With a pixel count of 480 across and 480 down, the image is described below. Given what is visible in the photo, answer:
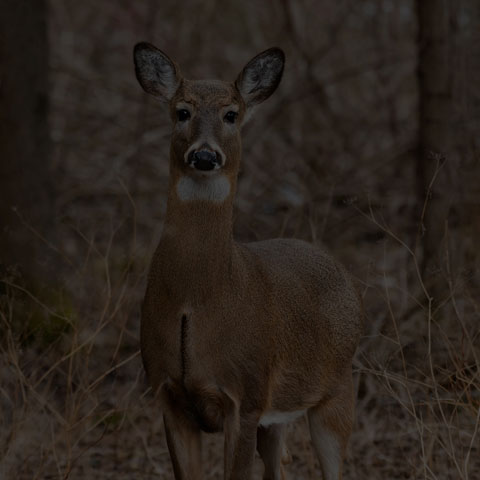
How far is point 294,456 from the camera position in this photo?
22.4 ft

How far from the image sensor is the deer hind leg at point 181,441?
15.1 feet

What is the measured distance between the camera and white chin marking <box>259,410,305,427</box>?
192 inches

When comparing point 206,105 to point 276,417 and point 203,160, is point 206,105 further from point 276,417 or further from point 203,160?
point 276,417

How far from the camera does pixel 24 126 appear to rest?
24.4 feet

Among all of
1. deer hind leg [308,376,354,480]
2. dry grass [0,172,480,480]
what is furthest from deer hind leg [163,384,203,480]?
dry grass [0,172,480,480]

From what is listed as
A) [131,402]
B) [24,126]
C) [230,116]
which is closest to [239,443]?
[230,116]

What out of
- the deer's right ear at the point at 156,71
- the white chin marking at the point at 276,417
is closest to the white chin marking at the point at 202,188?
the deer's right ear at the point at 156,71

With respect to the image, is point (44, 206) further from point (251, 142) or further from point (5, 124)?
point (251, 142)

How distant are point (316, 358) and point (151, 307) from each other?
991 mm

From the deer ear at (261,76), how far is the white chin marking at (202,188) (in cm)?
58

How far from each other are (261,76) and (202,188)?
77 cm

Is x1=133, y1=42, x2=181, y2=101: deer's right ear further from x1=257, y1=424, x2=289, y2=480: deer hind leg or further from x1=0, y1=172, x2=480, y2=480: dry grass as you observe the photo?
x1=257, y1=424, x2=289, y2=480: deer hind leg

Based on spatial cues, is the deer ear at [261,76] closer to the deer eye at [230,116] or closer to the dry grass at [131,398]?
the deer eye at [230,116]

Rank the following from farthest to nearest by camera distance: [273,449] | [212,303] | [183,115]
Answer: [273,449] → [183,115] → [212,303]
